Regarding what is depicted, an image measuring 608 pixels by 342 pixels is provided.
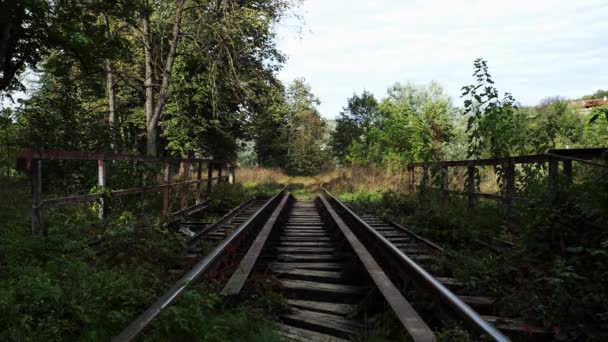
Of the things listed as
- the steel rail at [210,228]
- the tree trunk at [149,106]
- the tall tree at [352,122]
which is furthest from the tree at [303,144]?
the steel rail at [210,228]

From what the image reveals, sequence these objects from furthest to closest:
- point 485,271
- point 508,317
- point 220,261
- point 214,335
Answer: point 220,261, point 485,271, point 508,317, point 214,335

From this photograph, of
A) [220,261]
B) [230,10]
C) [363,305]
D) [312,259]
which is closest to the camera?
[363,305]

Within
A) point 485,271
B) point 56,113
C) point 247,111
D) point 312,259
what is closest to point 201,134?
point 247,111

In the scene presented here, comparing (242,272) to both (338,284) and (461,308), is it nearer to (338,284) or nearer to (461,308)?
(338,284)

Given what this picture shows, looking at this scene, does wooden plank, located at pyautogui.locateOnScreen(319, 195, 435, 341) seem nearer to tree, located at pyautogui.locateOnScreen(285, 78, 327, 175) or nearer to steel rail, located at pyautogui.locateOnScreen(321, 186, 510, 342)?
steel rail, located at pyautogui.locateOnScreen(321, 186, 510, 342)

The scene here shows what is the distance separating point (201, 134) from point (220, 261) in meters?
22.8

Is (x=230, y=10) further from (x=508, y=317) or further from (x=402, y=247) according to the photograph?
(x=508, y=317)

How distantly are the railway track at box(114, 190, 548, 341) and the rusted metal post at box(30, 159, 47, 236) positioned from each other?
1647mm

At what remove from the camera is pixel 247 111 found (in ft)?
92.0

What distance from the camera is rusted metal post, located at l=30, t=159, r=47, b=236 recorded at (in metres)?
4.69

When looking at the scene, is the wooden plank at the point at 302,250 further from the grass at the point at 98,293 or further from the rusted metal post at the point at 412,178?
the rusted metal post at the point at 412,178

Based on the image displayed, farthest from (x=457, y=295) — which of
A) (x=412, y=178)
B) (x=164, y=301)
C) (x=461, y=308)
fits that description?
(x=412, y=178)

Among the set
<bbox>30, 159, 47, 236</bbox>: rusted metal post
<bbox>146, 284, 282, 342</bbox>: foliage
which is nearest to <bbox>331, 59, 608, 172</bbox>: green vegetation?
<bbox>146, 284, 282, 342</bbox>: foliage

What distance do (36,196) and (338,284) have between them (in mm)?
3291
